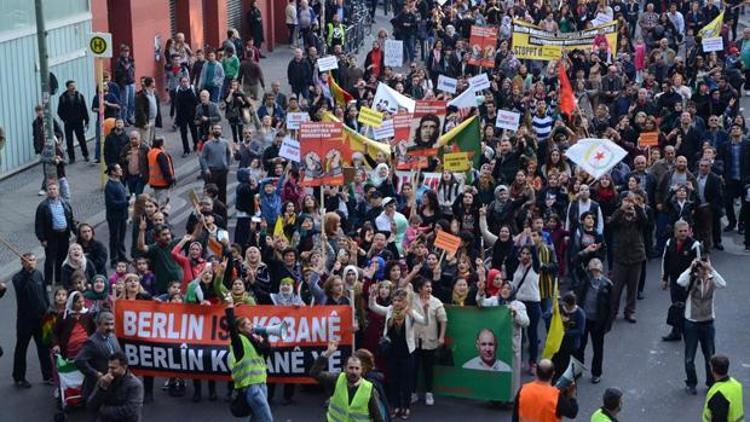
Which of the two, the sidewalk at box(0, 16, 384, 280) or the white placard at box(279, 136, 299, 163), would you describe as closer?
the white placard at box(279, 136, 299, 163)

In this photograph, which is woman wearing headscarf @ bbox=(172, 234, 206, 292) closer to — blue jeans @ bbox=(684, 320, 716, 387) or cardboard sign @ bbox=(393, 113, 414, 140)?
cardboard sign @ bbox=(393, 113, 414, 140)

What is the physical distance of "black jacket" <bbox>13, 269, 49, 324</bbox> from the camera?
→ 634 inches

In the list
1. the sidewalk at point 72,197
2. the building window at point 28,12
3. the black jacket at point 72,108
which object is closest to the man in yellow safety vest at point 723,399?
the sidewalk at point 72,197

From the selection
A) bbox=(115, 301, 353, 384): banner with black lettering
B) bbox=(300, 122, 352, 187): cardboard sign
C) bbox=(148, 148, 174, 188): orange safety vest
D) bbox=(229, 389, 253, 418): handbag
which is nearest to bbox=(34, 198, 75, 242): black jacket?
bbox=(148, 148, 174, 188): orange safety vest

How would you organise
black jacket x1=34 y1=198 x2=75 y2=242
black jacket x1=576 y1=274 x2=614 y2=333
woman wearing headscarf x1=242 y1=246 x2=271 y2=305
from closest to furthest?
black jacket x1=576 y1=274 x2=614 y2=333, woman wearing headscarf x1=242 y1=246 x2=271 y2=305, black jacket x1=34 y1=198 x2=75 y2=242

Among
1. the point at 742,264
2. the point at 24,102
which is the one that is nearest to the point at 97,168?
the point at 24,102

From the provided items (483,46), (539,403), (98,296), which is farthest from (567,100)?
(539,403)

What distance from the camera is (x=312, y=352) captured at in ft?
52.0

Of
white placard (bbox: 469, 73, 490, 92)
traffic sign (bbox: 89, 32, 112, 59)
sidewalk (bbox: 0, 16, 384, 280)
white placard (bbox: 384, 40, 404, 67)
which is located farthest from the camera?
white placard (bbox: 384, 40, 404, 67)

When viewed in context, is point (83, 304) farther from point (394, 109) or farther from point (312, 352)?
point (394, 109)

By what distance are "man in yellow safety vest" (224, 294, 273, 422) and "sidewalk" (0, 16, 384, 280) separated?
7.29 m

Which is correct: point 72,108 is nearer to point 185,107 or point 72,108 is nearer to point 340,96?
point 185,107

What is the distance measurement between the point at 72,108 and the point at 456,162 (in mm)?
8178

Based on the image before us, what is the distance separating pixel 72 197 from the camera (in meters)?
24.6
